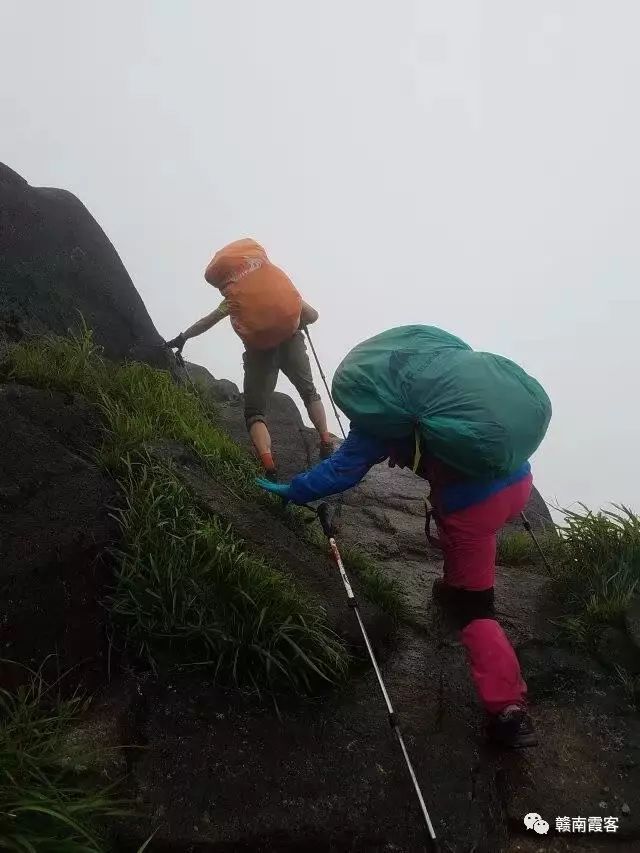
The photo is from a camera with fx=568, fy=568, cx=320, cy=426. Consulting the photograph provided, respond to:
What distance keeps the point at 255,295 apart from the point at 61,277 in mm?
2574

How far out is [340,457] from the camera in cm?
359

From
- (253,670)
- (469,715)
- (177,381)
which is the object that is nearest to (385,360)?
(253,670)

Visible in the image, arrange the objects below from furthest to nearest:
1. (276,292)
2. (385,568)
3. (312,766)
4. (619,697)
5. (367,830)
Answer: (276,292), (385,568), (619,697), (312,766), (367,830)

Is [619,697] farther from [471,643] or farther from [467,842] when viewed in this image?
[467,842]

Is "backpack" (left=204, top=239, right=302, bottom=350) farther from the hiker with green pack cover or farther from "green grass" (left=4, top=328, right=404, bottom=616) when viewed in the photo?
the hiker with green pack cover

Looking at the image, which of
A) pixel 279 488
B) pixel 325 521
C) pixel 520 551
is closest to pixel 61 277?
pixel 279 488

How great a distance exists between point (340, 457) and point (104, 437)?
1.83 meters

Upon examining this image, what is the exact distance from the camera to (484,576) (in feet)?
11.5

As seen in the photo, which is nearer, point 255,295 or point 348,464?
point 348,464

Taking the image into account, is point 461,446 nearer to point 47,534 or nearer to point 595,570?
point 595,570

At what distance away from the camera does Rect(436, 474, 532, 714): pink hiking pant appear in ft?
10.2

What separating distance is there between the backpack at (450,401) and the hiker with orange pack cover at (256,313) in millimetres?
2253

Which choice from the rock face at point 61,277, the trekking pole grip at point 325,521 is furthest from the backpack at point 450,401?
the rock face at point 61,277

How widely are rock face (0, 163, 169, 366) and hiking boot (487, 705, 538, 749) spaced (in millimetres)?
5077
